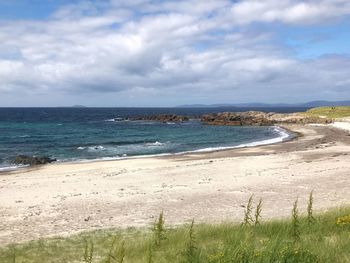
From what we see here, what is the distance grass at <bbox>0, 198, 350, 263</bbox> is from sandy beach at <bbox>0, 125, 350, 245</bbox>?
3.35 metres

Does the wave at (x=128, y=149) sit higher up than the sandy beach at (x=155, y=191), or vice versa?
the sandy beach at (x=155, y=191)

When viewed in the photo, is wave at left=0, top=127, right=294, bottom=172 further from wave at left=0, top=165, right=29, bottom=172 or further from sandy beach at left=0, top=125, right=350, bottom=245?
sandy beach at left=0, top=125, right=350, bottom=245

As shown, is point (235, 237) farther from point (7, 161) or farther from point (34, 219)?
point (7, 161)

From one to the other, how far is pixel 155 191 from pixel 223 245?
48.7 ft

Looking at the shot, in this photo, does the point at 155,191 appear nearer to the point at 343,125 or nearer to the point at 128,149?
the point at 128,149

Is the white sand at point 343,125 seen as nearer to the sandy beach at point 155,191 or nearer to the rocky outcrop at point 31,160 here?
the sandy beach at point 155,191

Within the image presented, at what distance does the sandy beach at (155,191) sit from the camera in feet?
57.5

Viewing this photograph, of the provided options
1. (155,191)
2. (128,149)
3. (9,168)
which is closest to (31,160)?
(9,168)

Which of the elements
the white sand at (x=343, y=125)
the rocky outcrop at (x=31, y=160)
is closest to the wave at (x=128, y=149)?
the rocky outcrop at (x=31, y=160)

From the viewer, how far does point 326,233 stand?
991cm

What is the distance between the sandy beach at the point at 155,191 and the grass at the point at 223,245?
335 centimetres

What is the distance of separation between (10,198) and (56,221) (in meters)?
6.43

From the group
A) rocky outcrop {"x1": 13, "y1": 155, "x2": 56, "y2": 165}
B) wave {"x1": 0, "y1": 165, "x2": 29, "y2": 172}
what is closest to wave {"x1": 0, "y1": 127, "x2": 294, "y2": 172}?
wave {"x1": 0, "y1": 165, "x2": 29, "y2": 172}

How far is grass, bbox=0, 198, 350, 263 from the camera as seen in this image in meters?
7.46
